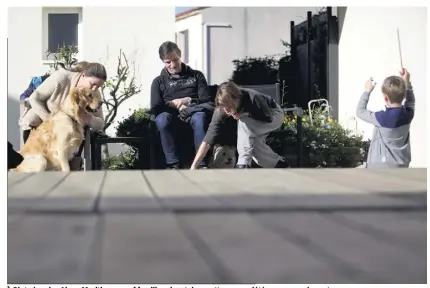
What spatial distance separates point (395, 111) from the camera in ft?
17.8

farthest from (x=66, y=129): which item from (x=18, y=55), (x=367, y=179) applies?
(x=367, y=179)

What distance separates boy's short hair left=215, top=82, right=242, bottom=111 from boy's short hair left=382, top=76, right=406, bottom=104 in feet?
3.95

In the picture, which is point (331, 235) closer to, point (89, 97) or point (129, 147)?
point (129, 147)

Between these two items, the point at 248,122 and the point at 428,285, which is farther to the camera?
the point at 248,122

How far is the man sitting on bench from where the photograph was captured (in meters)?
5.23

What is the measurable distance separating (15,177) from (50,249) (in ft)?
2.94

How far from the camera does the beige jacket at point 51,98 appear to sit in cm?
505

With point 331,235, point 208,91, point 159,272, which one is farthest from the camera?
point 208,91

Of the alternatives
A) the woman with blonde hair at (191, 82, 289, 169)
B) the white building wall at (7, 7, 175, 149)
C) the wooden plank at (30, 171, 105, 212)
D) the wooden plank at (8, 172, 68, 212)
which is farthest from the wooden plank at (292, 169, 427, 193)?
the wooden plank at (8, 172, 68, 212)

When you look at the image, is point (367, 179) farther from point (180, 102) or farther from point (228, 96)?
point (180, 102)

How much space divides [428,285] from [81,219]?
94.7 inches

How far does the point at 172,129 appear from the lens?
17.2 feet

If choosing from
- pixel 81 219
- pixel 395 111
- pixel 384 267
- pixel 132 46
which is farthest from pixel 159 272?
pixel 395 111

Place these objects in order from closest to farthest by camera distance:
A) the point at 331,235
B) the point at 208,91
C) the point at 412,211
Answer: the point at 331,235, the point at 412,211, the point at 208,91
